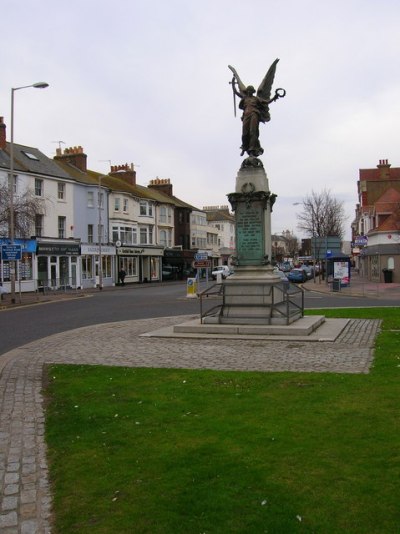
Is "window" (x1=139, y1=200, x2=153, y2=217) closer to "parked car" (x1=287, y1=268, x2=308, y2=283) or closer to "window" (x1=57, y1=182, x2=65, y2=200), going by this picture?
"window" (x1=57, y1=182, x2=65, y2=200)

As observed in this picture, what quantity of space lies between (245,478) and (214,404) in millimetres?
2535

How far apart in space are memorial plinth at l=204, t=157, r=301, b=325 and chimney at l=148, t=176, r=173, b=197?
58854 millimetres

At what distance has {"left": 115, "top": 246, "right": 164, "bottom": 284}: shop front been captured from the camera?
5681cm

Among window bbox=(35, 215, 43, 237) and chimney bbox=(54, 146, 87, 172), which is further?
chimney bbox=(54, 146, 87, 172)

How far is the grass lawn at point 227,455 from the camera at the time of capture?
161 inches

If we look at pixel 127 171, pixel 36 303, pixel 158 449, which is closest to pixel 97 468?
pixel 158 449

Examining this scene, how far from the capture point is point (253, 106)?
16500 mm

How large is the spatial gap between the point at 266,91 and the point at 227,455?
13676 millimetres

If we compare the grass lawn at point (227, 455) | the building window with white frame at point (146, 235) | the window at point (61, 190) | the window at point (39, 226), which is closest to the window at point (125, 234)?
the building window with white frame at point (146, 235)

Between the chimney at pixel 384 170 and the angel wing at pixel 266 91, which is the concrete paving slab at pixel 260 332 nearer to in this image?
the angel wing at pixel 266 91

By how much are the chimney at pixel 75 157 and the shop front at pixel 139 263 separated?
8.90m

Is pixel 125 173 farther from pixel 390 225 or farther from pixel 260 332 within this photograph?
pixel 260 332

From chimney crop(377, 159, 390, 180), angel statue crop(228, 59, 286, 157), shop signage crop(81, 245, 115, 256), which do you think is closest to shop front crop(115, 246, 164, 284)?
shop signage crop(81, 245, 115, 256)

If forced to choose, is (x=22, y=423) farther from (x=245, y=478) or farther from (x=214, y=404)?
(x=245, y=478)
